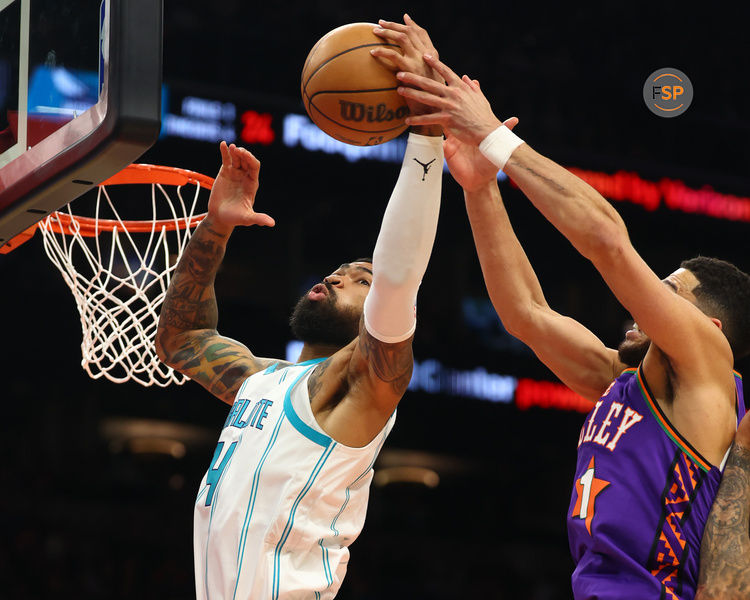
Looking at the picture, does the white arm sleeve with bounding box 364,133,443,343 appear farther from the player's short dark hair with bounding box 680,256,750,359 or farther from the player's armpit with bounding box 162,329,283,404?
the player's armpit with bounding box 162,329,283,404

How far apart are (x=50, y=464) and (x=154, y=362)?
578 centimetres

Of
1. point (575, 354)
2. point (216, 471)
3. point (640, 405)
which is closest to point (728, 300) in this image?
point (640, 405)

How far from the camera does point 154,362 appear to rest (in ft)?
13.9

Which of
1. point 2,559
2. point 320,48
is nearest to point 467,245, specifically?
point 2,559

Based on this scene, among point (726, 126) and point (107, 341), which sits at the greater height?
point (726, 126)

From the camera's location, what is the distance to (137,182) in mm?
4480

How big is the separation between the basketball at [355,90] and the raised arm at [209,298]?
3.06 ft

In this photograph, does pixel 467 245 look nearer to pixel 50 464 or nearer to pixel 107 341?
pixel 50 464

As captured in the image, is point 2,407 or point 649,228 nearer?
point 649,228

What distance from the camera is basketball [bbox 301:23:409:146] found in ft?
9.29

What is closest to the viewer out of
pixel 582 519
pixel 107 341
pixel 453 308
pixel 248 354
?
pixel 582 519

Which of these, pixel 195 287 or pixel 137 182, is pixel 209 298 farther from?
pixel 137 182

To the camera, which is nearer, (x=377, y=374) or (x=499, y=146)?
(x=499, y=146)

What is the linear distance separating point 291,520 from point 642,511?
3.17 feet
